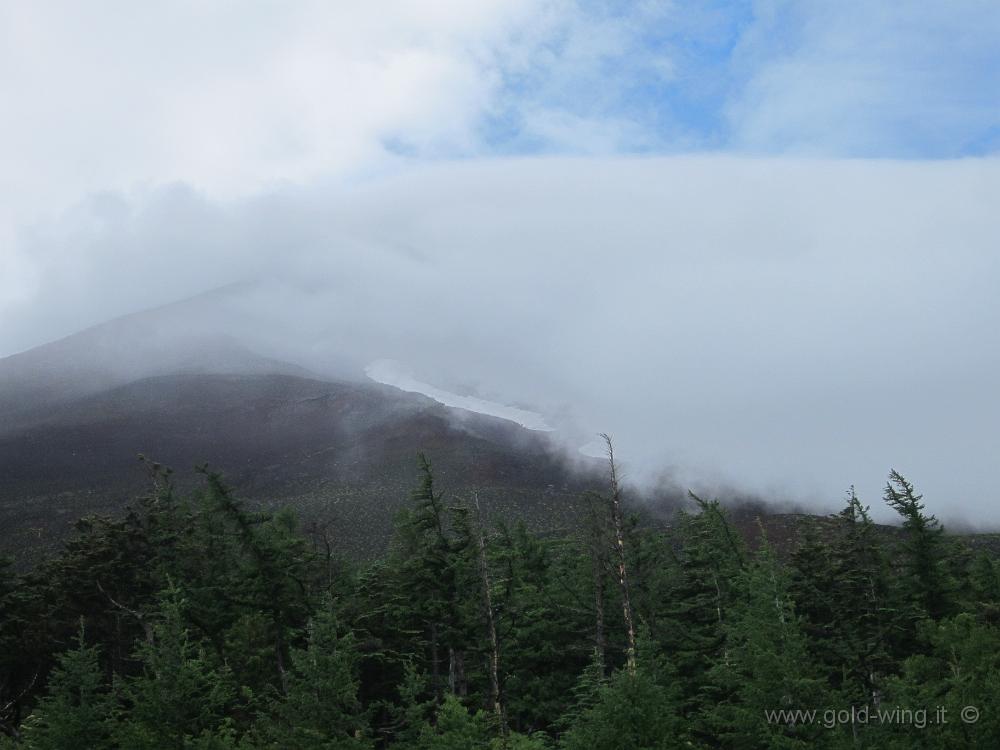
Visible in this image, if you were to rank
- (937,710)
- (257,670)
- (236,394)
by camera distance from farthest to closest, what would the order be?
1. (236,394)
2. (257,670)
3. (937,710)

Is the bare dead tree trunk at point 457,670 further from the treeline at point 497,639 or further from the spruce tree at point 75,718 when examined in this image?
the spruce tree at point 75,718

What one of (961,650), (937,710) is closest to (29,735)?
(937,710)

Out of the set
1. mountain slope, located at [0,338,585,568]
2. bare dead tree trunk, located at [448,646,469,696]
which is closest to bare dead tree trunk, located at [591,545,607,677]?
bare dead tree trunk, located at [448,646,469,696]

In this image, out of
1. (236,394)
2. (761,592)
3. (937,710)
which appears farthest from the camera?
(236,394)

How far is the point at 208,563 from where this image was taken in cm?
3316

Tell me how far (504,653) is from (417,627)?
10.4ft

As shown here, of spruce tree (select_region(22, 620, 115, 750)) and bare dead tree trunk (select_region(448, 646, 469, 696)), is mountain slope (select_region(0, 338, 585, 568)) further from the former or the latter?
spruce tree (select_region(22, 620, 115, 750))

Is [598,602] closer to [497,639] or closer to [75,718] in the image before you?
[497,639]

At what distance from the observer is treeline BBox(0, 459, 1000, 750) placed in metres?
19.2

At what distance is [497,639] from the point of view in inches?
1000

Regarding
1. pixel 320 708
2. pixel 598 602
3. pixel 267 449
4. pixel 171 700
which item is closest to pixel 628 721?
pixel 320 708

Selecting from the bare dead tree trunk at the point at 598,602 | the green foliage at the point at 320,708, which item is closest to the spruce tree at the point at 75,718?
→ the green foliage at the point at 320,708

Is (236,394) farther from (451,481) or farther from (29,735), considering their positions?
(29,735)

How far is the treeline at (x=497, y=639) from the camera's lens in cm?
1923
